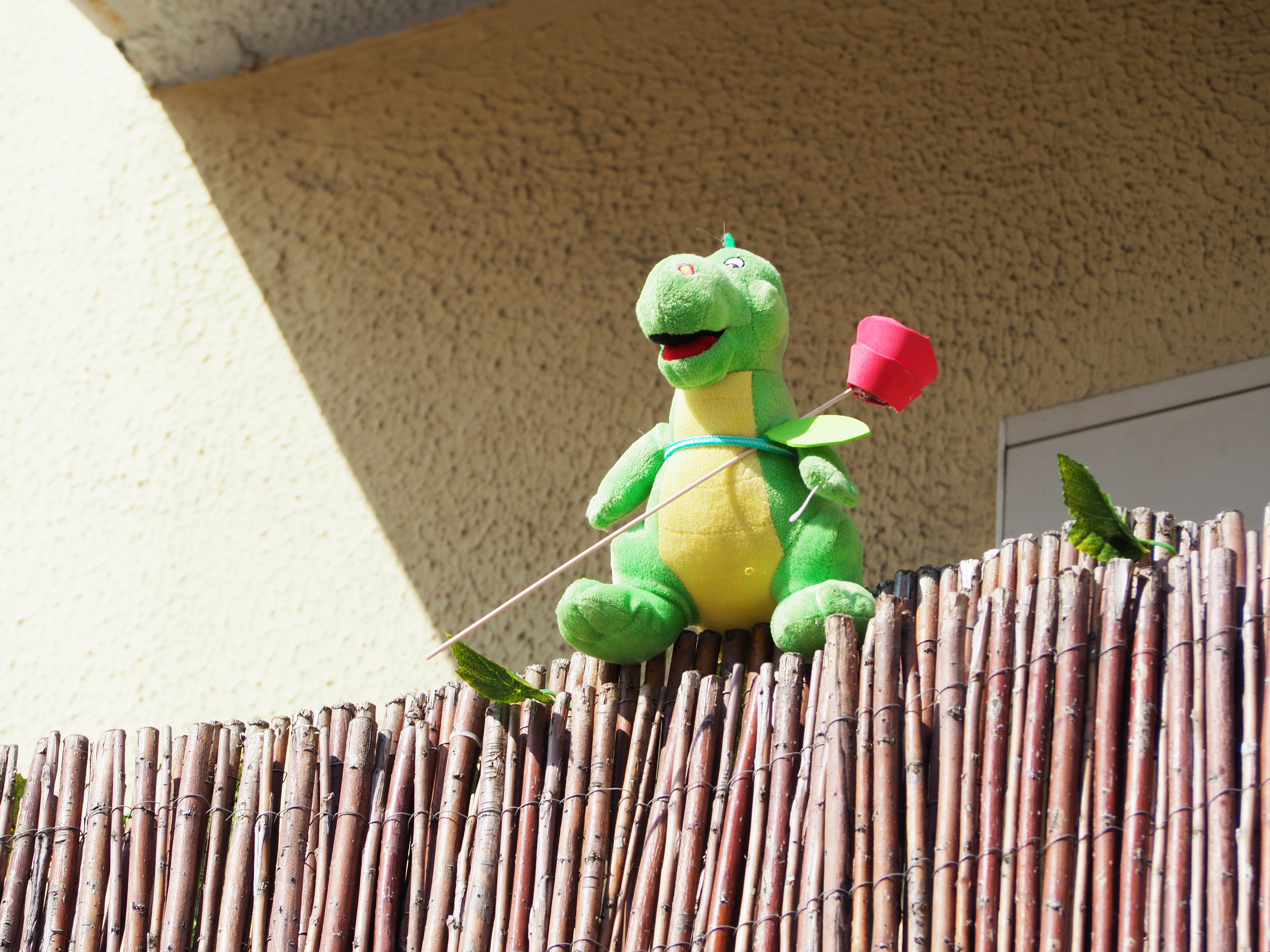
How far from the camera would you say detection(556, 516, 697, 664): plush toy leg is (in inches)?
62.4

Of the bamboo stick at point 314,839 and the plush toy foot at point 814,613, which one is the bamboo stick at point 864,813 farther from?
the bamboo stick at point 314,839

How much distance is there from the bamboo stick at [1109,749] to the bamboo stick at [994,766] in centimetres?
8

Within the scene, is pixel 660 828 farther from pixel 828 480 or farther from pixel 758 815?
pixel 828 480

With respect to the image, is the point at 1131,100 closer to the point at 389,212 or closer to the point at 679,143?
the point at 679,143

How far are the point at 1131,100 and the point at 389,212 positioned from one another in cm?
163

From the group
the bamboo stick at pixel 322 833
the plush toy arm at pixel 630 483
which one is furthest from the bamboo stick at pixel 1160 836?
the bamboo stick at pixel 322 833

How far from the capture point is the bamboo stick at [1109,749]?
121 centimetres

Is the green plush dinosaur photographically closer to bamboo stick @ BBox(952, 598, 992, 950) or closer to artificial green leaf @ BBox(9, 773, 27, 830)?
bamboo stick @ BBox(952, 598, 992, 950)

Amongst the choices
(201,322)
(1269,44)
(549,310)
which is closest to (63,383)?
(201,322)

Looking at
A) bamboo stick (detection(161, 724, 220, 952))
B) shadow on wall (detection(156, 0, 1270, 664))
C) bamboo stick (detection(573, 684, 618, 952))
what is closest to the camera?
bamboo stick (detection(573, 684, 618, 952))

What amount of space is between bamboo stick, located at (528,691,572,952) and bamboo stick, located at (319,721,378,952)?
4.1 inches

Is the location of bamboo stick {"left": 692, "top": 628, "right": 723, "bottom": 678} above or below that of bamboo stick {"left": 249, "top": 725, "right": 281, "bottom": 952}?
above

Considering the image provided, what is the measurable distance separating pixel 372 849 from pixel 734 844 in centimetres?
45

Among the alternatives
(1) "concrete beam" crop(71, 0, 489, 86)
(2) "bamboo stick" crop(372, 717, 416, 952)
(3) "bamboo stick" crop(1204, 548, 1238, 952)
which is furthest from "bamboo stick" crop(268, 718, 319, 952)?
(1) "concrete beam" crop(71, 0, 489, 86)
